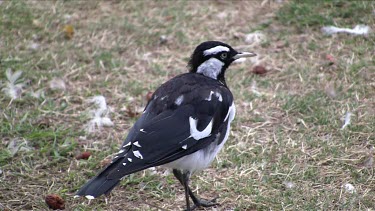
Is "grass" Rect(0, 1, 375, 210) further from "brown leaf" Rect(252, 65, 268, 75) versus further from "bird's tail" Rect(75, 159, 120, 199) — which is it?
"bird's tail" Rect(75, 159, 120, 199)

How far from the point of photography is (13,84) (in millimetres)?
6320

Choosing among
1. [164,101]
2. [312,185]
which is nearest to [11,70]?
[164,101]

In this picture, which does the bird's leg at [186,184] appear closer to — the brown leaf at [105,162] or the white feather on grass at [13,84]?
the brown leaf at [105,162]

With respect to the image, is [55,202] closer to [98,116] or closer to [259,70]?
[98,116]

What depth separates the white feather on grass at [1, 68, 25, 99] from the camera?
20.3 ft

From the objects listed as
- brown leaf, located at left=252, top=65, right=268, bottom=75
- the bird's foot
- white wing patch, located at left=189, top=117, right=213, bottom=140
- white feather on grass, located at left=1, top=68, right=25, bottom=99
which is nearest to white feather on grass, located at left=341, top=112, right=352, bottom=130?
brown leaf, located at left=252, top=65, right=268, bottom=75

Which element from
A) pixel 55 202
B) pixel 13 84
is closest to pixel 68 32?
pixel 13 84

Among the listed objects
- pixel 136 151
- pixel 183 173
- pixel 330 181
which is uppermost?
pixel 136 151

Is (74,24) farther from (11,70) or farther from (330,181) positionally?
(330,181)

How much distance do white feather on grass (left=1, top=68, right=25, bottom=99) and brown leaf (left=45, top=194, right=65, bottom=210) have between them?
Result: 1660mm

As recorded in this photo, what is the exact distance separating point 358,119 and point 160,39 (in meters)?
2.43

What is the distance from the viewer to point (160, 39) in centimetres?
723

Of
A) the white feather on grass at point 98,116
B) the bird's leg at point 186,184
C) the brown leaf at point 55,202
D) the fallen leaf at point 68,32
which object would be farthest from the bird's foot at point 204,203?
the fallen leaf at point 68,32

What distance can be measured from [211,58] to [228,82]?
1361mm
